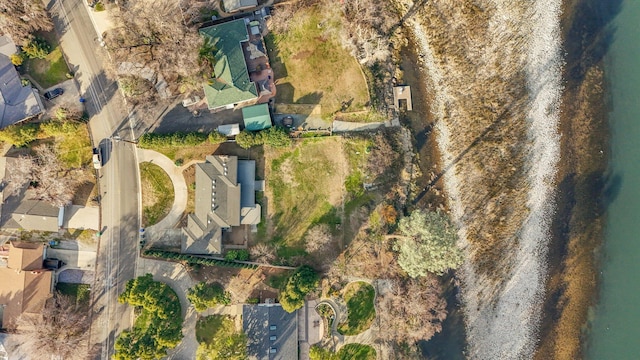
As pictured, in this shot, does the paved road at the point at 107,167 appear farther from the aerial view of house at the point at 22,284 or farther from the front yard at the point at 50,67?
the aerial view of house at the point at 22,284

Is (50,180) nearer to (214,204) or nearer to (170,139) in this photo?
(170,139)

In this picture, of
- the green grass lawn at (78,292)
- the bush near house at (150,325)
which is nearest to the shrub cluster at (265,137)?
the bush near house at (150,325)

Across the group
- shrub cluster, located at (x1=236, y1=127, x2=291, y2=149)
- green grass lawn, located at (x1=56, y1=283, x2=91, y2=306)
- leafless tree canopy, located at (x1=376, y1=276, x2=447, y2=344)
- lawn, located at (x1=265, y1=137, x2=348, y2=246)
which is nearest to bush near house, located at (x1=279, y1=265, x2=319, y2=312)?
lawn, located at (x1=265, y1=137, x2=348, y2=246)

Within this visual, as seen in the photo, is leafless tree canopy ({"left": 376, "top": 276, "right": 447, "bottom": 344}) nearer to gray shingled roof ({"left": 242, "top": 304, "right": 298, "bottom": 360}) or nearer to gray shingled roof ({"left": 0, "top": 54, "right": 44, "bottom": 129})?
gray shingled roof ({"left": 242, "top": 304, "right": 298, "bottom": 360})

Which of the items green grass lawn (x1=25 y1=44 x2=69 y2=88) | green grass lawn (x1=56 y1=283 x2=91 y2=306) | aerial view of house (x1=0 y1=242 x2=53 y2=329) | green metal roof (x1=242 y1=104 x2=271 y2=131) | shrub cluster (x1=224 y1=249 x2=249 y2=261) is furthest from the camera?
green grass lawn (x1=25 y1=44 x2=69 y2=88)

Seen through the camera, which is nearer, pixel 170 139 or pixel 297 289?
pixel 297 289

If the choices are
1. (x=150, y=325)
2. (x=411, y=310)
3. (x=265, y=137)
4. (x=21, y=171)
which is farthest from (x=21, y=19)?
(x=411, y=310)
